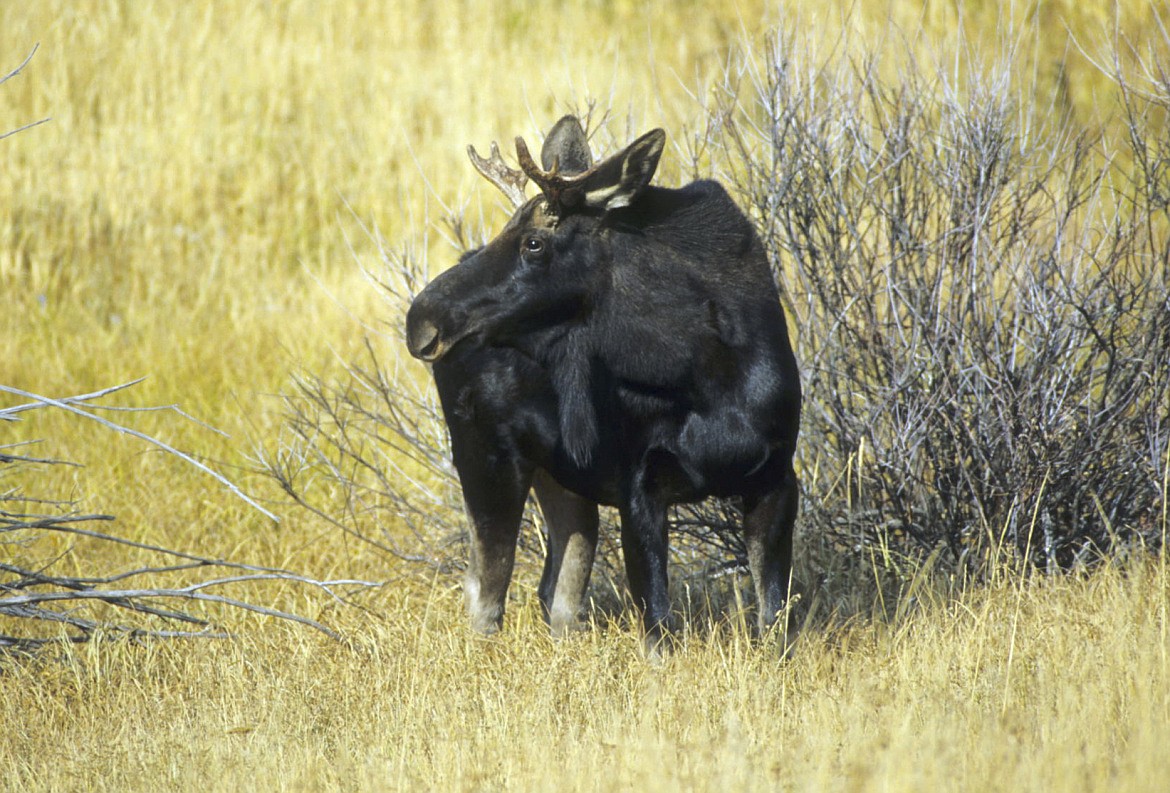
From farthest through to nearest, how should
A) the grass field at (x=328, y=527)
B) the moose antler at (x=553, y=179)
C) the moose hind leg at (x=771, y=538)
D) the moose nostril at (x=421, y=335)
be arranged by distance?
the moose hind leg at (x=771, y=538), the moose nostril at (x=421, y=335), the moose antler at (x=553, y=179), the grass field at (x=328, y=527)

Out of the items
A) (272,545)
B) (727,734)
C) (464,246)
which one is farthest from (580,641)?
(272,545)

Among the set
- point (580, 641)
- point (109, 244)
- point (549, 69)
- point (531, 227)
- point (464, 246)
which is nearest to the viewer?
Result: point (531, 227)

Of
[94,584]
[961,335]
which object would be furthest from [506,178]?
[94,584]

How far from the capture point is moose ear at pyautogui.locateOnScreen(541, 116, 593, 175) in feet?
17.5

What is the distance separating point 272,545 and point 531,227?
3771 millimetres

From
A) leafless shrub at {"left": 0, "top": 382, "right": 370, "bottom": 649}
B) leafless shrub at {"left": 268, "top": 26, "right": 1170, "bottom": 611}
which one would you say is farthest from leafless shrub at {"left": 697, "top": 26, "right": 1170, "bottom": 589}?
leafless shrub at {"left": 0, "top": 382, "right": 370, "bottom": 649}

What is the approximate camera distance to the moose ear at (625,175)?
4688 mm

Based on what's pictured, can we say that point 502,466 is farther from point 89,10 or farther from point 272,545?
point 89,10

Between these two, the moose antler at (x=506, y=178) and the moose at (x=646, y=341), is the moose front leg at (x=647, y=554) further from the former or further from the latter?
the moose antler at (x=506, y=178)

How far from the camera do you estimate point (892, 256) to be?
247 inches

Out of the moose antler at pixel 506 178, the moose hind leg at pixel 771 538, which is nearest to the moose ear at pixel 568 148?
the moose antler at pixel 506 178

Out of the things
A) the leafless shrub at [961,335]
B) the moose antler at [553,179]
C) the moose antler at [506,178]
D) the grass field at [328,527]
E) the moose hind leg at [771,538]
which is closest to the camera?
the grass field at [328,527]

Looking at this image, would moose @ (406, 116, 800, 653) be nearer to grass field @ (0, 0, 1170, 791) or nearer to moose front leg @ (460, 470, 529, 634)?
moose front leg @ (460, 470, 529, 634)

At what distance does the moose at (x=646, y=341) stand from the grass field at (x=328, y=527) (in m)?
0.56
